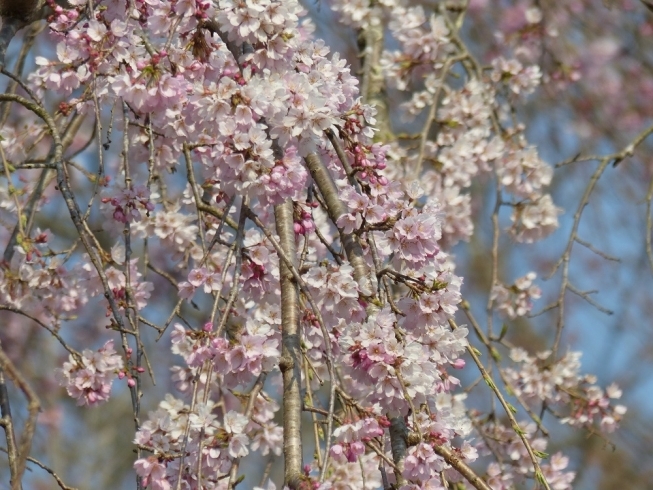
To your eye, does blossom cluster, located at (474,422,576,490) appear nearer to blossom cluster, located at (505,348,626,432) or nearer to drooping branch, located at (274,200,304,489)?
blossom cluster, located at (505,348,626,432)

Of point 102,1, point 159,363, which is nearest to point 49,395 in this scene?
point 159,363

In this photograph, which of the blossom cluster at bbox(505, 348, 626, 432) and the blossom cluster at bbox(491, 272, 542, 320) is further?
the blossom cluster at bbox(491, 272, 542, 320)

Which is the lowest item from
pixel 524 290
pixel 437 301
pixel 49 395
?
pixel 437 301

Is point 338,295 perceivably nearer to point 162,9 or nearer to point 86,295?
point 162,9

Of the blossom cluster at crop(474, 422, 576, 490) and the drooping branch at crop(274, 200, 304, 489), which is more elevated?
the blossom cluster at crop(474, 422, 576, 490)

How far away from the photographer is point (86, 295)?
2.68m

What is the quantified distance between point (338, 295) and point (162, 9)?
0.75 m

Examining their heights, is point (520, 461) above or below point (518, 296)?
below

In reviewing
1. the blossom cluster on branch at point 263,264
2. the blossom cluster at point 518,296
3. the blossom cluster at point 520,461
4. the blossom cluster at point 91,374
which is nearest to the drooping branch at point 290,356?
the blossom cluster on branch at point 263,264

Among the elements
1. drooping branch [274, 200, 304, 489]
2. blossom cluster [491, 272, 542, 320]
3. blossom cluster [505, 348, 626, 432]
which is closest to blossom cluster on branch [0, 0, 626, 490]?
drooping branch [274, 200, 304, 489]

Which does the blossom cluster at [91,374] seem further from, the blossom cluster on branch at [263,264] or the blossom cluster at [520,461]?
the blossom cluster at [520,461]

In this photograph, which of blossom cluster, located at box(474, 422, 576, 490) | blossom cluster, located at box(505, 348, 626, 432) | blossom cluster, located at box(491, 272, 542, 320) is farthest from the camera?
blossom cluster, located at box(491, 272, 542, 320)

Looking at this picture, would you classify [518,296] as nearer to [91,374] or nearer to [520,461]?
[520,461]

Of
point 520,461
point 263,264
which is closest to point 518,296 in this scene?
point 520,461
